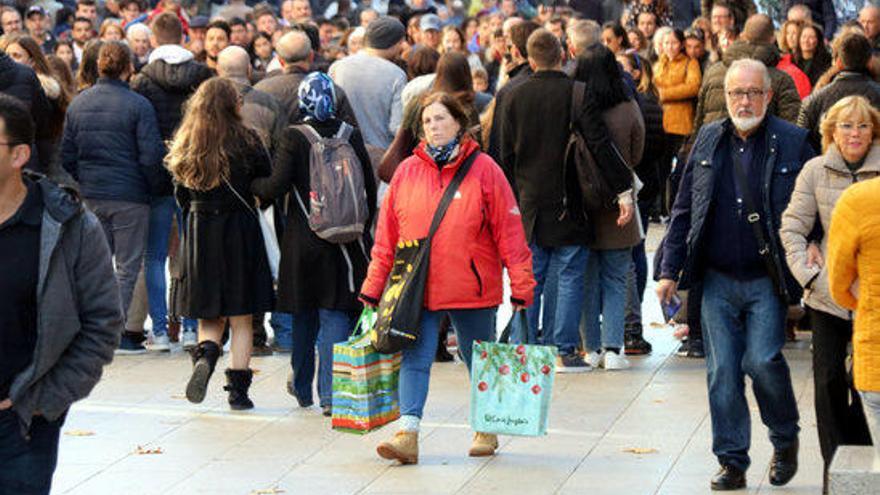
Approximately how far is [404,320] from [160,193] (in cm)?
428

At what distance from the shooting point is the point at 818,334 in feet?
29.5

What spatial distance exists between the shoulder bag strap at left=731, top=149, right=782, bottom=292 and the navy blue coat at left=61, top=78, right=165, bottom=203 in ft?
17.3

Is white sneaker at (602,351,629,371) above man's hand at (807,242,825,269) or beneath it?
beneath

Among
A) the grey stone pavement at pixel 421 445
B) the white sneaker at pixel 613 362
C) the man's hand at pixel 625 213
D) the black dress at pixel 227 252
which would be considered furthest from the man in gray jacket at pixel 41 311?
the white sneaker at pixel 613 362

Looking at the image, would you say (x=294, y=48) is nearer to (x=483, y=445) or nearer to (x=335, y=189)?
(x=335, y=189)

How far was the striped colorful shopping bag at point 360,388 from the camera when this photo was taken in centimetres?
1003

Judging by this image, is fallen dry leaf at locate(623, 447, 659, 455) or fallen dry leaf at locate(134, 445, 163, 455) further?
fallen dry leaf at locate(134, 445, 163, 455)

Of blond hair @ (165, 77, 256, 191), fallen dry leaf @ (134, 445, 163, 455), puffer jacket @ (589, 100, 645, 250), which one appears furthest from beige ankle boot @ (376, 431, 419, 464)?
puffer jacket @ (589, 100, 645, 250)

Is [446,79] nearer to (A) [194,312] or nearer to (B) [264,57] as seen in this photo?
(A) [194,312]

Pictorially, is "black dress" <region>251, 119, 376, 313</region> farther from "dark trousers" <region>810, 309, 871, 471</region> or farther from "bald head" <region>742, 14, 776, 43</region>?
"bald head" <region>742, 14, 776, 43</region>

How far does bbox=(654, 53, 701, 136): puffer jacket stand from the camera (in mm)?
19859

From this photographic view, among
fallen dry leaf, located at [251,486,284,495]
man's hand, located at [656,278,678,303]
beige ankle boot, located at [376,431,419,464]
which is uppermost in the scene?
man's hand, located at [656,278,678,303]

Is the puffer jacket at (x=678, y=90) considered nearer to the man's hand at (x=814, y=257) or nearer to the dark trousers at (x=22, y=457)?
the man's hand at (x=814, y=257)

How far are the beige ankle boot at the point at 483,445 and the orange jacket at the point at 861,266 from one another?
3074mm
